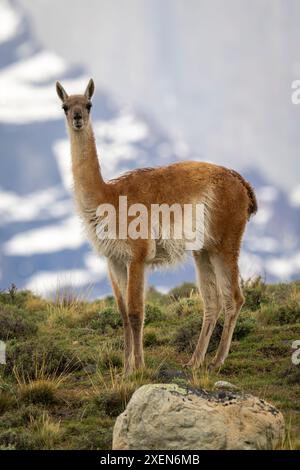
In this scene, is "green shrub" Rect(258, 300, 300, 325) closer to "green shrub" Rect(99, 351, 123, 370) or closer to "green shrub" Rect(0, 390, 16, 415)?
"green shrub" Rect(99, 351, 123, 370)

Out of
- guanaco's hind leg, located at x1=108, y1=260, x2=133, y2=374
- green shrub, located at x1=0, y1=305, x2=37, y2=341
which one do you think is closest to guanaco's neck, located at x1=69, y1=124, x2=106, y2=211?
guanaco's hind leg, located at x1=108, y1=260, x2=133, y2=374

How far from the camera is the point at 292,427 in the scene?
7578 mm

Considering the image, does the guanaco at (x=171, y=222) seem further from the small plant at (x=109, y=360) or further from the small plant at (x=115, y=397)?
the small plant at (x=115, y=397)

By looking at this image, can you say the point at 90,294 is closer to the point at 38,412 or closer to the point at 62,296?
the point at 62,296

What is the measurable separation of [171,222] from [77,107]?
1.86 metres

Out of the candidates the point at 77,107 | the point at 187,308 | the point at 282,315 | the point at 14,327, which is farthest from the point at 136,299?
the point at 187,308

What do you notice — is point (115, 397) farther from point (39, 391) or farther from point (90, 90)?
point (90, 90)

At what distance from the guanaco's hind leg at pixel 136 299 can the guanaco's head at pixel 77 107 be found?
1836 mm

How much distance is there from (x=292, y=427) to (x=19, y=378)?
12.3 feet

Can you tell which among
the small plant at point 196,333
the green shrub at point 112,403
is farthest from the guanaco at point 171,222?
the green shrub at point 112,403

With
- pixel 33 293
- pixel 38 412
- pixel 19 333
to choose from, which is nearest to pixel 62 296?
pixel 33 293

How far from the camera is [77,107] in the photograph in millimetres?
10094
